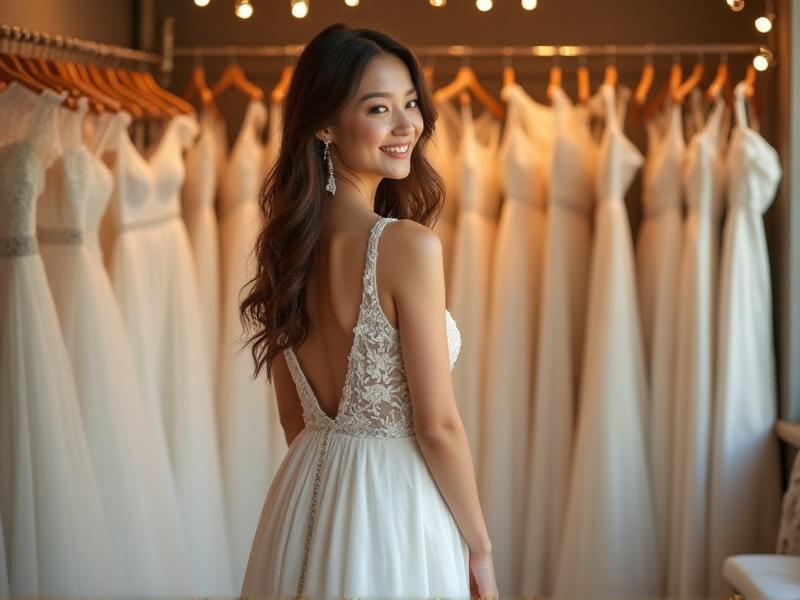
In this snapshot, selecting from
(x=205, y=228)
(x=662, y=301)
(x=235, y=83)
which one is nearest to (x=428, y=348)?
(x=662, y=301)

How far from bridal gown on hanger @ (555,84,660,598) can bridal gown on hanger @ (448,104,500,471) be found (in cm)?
34

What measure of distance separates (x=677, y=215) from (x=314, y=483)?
202 centimetres

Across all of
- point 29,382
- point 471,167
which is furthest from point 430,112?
point 471,167

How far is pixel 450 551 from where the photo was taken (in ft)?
6.57

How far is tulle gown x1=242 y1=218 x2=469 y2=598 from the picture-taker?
1.94 meters

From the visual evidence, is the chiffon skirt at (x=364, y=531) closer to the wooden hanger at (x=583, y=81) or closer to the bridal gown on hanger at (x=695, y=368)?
the bridal gown on hanger at (x=695, y=368)

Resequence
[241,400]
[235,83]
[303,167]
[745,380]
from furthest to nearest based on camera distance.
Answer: [235,83], [241,400], [745,380], [303,167]

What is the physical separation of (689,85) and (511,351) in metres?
1.05

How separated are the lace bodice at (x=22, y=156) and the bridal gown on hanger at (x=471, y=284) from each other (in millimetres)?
1334

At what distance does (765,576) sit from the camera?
2654 millimetres

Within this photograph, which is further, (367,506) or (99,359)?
(99,359)

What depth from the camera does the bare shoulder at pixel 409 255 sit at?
1896 millimetres

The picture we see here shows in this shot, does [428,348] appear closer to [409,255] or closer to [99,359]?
[409,255]

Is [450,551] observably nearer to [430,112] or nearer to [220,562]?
[430,112]
